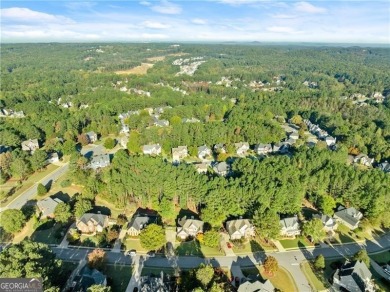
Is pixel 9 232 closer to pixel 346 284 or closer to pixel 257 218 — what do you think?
pixel 257 218

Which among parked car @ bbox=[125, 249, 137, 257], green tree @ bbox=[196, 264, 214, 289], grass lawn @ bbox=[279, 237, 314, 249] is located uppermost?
green tree @ bbox=[196, 264, 214, 289]

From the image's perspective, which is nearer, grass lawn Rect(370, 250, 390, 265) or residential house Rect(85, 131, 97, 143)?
grass lawn Rect(370, 250, 390, 265)

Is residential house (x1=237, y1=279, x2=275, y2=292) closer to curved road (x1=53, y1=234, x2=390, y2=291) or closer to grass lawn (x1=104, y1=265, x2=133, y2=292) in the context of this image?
curved road (x1=53, y1=234, x2=390, y2=291)

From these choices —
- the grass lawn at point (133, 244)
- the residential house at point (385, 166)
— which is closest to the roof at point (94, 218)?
the grass lawn at point (133, 244)

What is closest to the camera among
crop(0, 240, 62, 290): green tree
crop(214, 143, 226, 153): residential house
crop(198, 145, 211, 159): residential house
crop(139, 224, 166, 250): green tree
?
crop(0, 240, 62, 290): green tree

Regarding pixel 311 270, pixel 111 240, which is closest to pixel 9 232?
pixel 111 240

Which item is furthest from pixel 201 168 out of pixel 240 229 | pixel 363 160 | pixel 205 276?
pixel 363 160

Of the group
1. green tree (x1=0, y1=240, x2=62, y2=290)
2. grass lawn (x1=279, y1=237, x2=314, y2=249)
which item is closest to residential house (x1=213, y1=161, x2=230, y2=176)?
grass lawn (x1=279, y1=237, x2=314, y2=249)

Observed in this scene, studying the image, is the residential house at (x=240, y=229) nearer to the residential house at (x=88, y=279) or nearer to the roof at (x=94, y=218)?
the residential house at (x=88, y=279)
